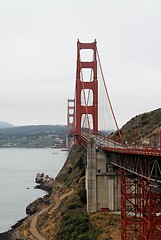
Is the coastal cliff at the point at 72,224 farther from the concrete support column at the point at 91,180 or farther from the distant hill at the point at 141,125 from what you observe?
the distant hill at the point at 141,125

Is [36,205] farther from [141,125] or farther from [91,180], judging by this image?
[91,180]

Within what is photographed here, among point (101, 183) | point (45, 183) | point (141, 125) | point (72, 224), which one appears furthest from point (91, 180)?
point (45, 183)

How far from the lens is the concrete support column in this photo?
34281 millimetres

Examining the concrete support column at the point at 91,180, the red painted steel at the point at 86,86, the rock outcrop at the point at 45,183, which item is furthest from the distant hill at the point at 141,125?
the rock outcrop at the point at 45,183

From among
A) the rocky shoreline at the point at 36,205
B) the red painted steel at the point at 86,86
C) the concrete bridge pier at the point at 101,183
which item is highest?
the red painted steel at the point at 86,86

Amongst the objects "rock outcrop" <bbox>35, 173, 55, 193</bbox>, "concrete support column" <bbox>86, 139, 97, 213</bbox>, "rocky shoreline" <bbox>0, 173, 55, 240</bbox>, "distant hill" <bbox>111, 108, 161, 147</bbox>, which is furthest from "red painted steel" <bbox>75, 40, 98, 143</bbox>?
"concrete support column" <bbox>86, 139, 97, 213</bbox>

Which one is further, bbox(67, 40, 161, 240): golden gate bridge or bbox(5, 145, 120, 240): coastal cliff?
A: bbox(5, 145, 120, 240): coastal cliff

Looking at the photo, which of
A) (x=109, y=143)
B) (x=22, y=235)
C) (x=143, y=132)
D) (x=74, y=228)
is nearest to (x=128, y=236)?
(x=74, y=228)

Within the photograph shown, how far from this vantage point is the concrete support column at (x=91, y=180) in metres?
34.3

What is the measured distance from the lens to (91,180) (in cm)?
3475

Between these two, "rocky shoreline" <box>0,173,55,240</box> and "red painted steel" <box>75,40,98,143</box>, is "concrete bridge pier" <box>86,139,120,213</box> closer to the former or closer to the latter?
"rocky shoreline" <box>0,173,55,240</box>

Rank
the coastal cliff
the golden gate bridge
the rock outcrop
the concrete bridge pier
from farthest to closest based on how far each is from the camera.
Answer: the rock outcrop → the concrete bridge pier → the coastal cliff → the golden gate bridge

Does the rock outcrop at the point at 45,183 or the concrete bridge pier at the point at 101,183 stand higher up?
the concrete bridge pier at the point at 101,183

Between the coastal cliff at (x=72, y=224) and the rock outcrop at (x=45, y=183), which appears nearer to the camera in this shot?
the coastal cliff at (x=72, y=224)
